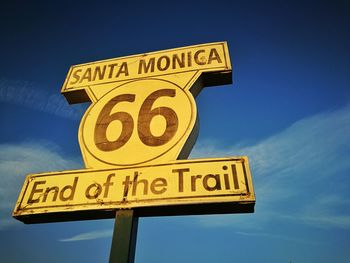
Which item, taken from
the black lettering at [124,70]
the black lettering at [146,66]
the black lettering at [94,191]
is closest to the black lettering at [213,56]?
the black lettering at [146,66]

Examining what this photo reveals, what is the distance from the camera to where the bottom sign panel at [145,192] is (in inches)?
64.2

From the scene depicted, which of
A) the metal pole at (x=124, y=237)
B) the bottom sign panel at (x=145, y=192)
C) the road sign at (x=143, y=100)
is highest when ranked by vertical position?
the road sign at (x=143, y=100)

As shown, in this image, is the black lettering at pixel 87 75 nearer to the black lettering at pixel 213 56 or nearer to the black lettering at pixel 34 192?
the black lettering at pixel 34 192

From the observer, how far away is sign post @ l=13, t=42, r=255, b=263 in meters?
1.65

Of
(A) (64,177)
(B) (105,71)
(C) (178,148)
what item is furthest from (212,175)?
(B) (105,71)

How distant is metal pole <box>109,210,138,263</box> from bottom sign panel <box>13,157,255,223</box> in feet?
0.20

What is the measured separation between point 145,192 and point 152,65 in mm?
1500

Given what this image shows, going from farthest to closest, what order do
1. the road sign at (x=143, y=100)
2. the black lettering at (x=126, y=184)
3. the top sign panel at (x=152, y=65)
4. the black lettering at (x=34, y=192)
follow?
the top sign panel at (x=152, y=65)
the road sign at (x=143, y=100)
the black lettering at (x=34, y=192)
the black lettering at (x=126, y=184)

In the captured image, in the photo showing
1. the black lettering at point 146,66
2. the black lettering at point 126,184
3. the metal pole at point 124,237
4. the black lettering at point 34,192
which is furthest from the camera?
the black lettering at point 146,66

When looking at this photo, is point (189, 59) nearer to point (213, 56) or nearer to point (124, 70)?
point (213, 56)

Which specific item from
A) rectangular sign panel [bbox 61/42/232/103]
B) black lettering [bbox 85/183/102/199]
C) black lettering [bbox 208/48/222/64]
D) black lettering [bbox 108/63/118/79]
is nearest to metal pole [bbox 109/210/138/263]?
black lettering [bbox 85/183/102/199]

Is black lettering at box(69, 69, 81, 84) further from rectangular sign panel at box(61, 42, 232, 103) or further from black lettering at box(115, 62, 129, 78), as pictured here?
black lettering at box(115, 62, 129, 78)

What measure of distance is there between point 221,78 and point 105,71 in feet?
4.31

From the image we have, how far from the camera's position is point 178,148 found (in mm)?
1943
